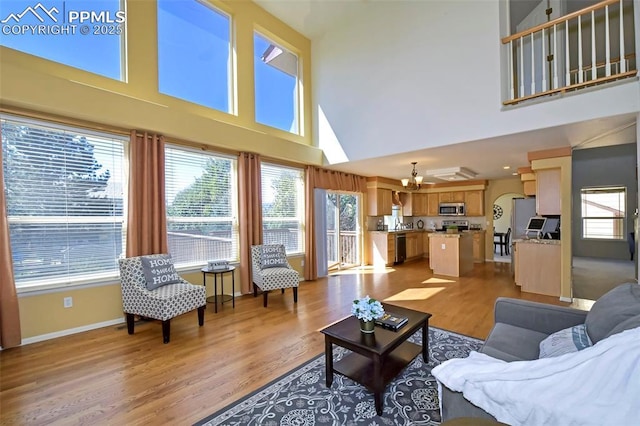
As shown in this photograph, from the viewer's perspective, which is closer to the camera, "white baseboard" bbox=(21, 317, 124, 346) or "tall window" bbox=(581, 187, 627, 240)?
"white baseboard" bbox=(21, 317, 124, 346)

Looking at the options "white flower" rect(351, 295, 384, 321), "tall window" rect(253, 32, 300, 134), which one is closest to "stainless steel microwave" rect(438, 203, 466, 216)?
"tall window" rect(253, 32, 300, 134)

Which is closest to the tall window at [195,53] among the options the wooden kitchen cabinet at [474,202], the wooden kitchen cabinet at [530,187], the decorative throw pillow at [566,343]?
the decorative throw pillow at [566,343]

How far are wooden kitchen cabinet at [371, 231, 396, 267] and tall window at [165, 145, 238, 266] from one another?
3998 mm

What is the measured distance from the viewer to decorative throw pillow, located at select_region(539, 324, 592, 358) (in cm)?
150

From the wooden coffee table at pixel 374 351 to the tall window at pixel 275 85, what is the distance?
4179 millimetres

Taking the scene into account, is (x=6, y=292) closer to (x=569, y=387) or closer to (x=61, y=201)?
(x=61, y=201)

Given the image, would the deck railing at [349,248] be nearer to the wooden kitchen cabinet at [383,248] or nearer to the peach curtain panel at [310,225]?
the wooden kitchen cabinet at [383,248]

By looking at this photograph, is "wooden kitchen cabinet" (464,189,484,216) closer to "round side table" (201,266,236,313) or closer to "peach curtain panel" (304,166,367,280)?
"peach curtain panel" (304,166,367,280)

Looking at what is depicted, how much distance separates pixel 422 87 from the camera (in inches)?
174

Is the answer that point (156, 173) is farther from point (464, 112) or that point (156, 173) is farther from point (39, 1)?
point (464, 112)

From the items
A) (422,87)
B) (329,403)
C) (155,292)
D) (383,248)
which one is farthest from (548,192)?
(155,292)

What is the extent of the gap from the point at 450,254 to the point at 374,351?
5019 mm

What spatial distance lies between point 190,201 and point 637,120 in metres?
5.70

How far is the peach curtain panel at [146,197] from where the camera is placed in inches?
140
